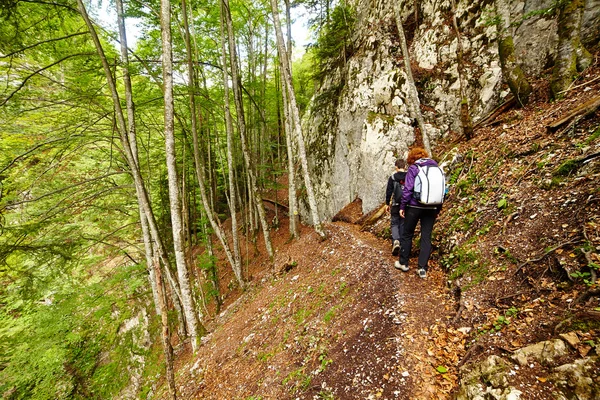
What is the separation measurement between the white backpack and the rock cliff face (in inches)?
214

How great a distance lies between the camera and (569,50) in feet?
17.8

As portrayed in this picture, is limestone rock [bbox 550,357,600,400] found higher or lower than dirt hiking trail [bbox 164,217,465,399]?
higher

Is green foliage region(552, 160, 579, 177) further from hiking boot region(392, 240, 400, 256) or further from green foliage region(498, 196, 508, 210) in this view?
hiking boot region(392, 240, 400, 256)

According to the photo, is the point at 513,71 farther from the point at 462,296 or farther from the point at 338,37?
Result: the point at 338,37

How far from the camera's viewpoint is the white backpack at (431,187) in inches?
157

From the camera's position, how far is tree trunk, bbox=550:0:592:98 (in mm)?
5203

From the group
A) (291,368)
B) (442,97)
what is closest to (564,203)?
(291,368)

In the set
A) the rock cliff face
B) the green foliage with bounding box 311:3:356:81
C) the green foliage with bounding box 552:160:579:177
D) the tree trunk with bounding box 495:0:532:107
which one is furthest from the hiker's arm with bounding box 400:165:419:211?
the green foliage with bounding box 311:3:356:81

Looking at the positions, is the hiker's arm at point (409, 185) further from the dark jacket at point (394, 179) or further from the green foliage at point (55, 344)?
the green foliage at point (55, 344)

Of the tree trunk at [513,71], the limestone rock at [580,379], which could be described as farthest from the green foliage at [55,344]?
the tree trunk at [513,71]

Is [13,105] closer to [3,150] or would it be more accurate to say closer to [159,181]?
[3,150]

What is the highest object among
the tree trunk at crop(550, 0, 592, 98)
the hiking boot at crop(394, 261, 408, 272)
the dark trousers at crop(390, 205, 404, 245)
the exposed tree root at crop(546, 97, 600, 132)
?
the tree trunk at crop(550, 0, 592, 98)

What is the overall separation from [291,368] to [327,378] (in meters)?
0.92

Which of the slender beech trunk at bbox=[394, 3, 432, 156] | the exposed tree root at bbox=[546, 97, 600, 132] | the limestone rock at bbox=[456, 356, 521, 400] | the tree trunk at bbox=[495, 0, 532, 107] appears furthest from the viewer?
the slender beech trunk at bbox=[394, 3, 432, 156]
